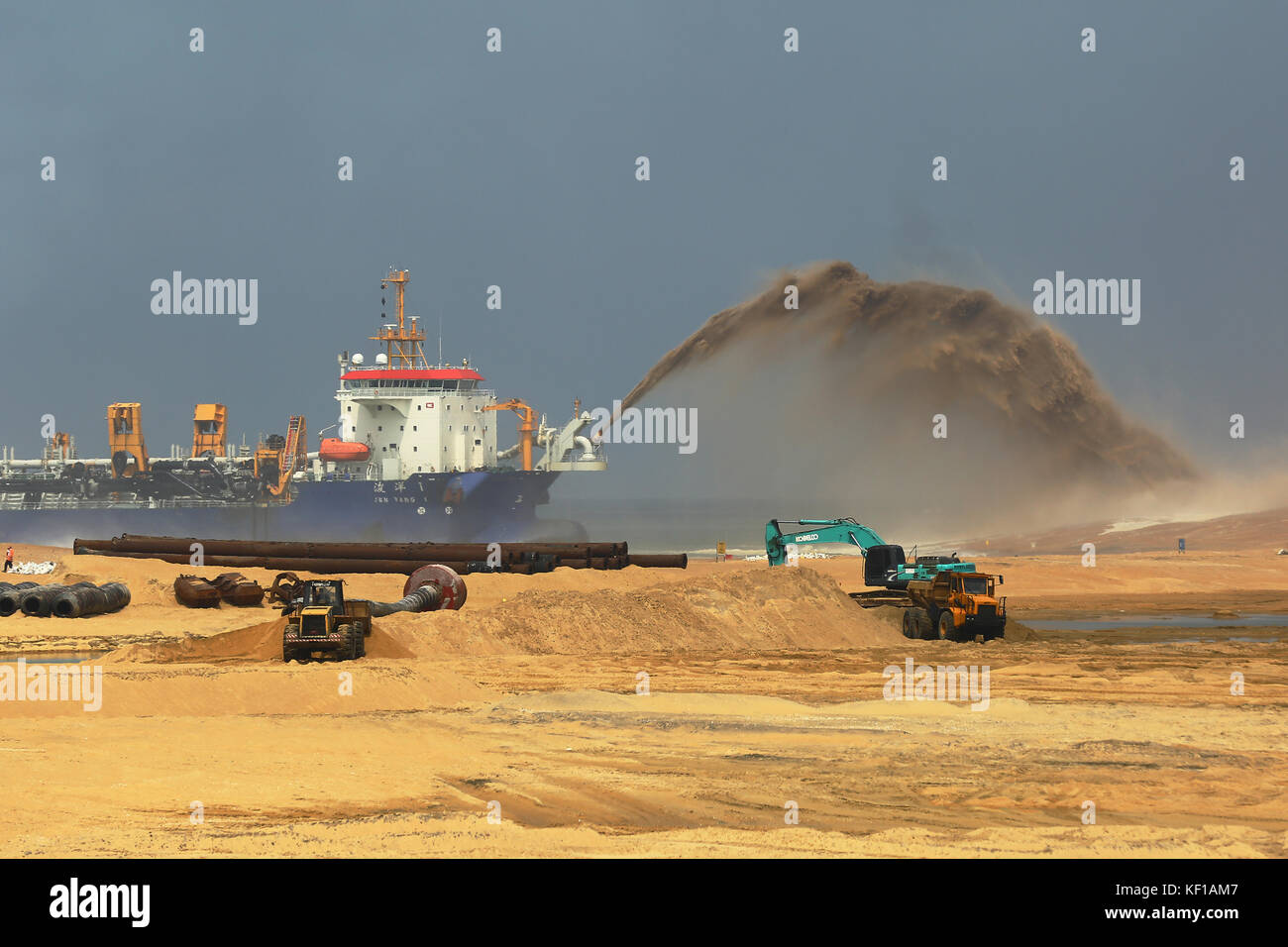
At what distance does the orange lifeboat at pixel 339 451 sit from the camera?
66.5m

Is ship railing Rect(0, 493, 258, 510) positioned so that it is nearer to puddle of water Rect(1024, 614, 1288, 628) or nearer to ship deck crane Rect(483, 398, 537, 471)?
ship deck crane Rect(483, 398, 537, 471)

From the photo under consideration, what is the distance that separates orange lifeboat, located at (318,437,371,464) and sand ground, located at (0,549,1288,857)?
112 ft

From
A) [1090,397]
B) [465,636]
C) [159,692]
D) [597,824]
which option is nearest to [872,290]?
[1090,397]

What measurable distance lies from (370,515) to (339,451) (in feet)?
12.4

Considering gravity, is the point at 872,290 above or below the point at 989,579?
above

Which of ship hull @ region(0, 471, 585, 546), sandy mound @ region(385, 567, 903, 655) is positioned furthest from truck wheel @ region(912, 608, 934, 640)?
ship hull @ region(0, 471, 585, 546)

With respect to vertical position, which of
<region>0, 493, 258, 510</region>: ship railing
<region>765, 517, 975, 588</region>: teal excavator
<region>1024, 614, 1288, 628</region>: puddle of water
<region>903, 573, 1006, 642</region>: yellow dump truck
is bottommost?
<region>1024, 614, 1288, 628</region>: puddle of water

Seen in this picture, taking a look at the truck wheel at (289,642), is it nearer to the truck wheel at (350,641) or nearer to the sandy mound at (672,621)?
the truck wheel at (350,641)

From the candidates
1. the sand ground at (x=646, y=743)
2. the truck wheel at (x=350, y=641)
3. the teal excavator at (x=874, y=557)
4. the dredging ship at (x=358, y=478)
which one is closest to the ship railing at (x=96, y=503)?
the dredging ship at (x=358, y=478)

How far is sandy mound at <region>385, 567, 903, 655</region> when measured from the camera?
28.4 m

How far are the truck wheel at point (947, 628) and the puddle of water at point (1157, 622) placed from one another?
18.2 ft

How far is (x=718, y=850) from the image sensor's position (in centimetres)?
1132

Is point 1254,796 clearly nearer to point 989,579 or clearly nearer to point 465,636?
point 989,579
